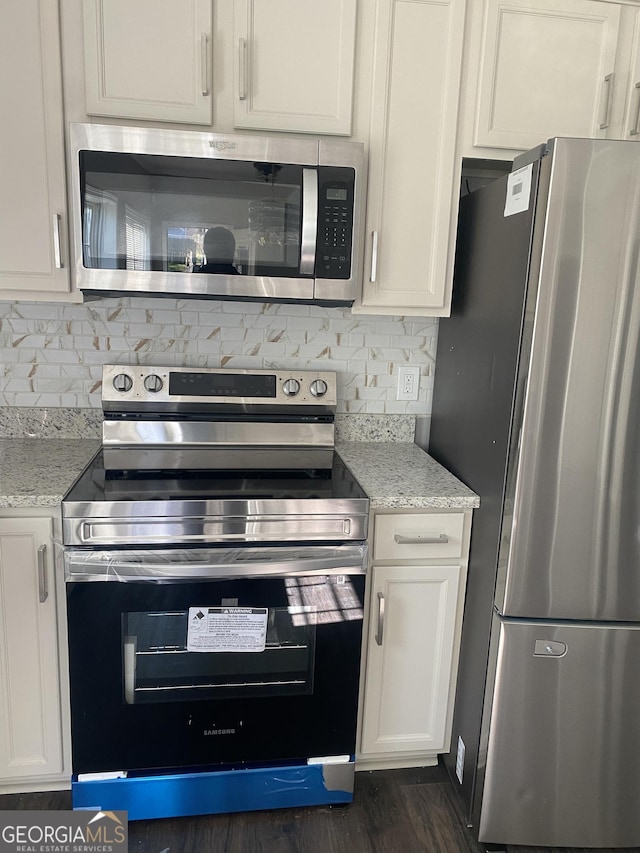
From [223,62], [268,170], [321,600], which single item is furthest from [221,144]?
[321,600]

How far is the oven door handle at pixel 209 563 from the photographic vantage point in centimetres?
→ 149

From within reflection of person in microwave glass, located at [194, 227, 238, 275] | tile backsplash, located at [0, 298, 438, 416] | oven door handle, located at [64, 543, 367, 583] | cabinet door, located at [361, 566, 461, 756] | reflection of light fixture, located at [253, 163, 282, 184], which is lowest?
cabinet door, located at [361, 566, 461, 756]

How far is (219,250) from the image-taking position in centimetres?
162

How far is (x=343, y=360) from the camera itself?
2115 mm

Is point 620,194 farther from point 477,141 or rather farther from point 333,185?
point 333,185

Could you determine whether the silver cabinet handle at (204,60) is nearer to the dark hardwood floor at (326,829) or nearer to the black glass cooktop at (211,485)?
the black glass cooktop at (211,485)

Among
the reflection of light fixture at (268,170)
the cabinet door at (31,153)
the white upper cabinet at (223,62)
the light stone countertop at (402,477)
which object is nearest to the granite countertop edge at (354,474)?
the light stone countertop at (402,477)

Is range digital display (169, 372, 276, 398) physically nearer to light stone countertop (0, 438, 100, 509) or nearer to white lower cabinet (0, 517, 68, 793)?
light stone countertop (0, 438, 100, 509)

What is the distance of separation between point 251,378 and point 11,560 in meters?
0.85

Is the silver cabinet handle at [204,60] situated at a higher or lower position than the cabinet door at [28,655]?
higher

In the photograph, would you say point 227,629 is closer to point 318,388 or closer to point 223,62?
point 318,388

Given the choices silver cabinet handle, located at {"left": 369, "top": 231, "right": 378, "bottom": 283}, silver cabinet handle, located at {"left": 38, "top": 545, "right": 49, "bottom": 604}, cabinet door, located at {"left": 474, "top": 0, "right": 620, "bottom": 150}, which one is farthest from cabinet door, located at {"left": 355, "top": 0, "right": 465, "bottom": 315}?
silver cabinet handle, located at {"left": 38, "top": 545, "right": 49, "bottom": 604}

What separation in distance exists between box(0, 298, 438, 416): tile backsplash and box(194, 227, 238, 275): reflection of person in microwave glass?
0.38m

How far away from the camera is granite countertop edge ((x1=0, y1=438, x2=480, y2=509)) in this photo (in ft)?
5.02
